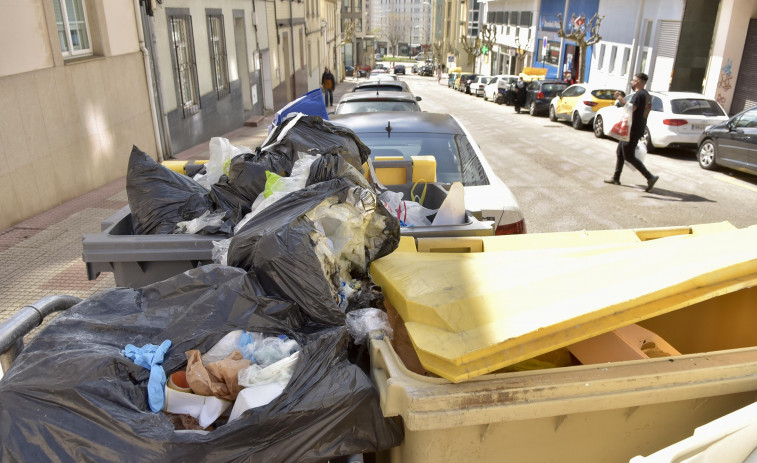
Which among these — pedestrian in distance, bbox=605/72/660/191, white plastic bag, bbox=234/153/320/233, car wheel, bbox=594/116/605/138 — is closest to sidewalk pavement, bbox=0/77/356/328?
white plastic bag, bbox=234/153/320/233

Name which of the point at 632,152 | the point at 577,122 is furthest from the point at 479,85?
the point at 632,152

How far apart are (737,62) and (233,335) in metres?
20.4

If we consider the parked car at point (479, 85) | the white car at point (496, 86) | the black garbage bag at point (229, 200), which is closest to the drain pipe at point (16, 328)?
the black garbage bag at point (229, 200)

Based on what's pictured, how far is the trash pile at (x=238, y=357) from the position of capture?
1.89 m

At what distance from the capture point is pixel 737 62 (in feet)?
57.4

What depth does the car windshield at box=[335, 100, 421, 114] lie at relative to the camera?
805cm

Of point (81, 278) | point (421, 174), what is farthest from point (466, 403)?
point (81, 278)

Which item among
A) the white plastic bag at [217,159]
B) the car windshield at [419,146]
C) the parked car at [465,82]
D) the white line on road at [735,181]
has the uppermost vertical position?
the white plastic bag at [217,159]

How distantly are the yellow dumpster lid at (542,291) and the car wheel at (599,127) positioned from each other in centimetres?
1387

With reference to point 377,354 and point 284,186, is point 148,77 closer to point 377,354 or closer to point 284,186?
point 284,186

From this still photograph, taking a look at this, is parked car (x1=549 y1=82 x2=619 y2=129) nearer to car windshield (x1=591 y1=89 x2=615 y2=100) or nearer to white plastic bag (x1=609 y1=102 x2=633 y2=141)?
car windshield (x1=591 y1=89 x2=615 y2=100)

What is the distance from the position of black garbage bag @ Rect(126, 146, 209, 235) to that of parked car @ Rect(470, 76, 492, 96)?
3354 cm

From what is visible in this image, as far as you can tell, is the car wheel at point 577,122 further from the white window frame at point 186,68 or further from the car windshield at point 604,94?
the white window frame at point 186,68

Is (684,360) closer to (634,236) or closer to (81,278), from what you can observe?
(634,236)
